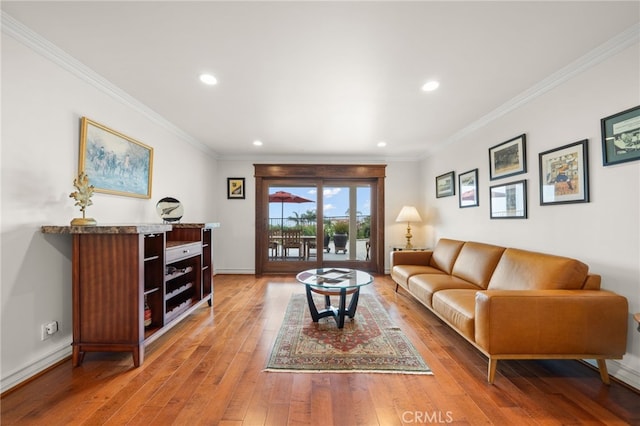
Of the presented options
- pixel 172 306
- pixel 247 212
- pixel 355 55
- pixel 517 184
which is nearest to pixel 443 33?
pixel 355 55

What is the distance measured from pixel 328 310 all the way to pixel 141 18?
2933 mm

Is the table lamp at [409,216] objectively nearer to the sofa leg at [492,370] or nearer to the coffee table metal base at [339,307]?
the coffee table metal base at [339,307]

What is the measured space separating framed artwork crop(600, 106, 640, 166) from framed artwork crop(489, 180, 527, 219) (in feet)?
2.63

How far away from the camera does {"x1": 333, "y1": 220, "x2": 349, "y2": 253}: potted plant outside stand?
5543 mm

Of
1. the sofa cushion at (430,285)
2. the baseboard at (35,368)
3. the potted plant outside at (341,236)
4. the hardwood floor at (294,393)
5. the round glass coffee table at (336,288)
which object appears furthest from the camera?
the potted plant outside at (341,236)

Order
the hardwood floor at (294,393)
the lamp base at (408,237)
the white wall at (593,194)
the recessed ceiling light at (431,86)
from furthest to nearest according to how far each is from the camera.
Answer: the lamp base at (408,237) < the recessed ceiling light at (431,86) < the white wall at (593,194) < the hardwood floor at (294,393)

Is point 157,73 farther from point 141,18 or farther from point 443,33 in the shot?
point 443,33

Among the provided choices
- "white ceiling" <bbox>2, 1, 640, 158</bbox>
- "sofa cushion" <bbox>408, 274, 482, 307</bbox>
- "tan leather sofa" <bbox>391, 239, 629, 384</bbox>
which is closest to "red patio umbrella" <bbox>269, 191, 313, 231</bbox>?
"white ceiling" <bbox>2, 1, 640, 158</bbox>

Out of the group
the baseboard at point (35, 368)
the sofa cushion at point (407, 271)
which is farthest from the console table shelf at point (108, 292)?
the sofa cushion at point (407, 271)

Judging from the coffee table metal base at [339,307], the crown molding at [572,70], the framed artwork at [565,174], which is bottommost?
the coffee table metal base at [339,307]

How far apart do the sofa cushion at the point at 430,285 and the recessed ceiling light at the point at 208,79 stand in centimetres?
300

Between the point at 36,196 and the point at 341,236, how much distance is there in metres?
4.46

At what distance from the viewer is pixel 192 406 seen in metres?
1.63

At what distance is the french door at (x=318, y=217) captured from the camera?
5320 mm
